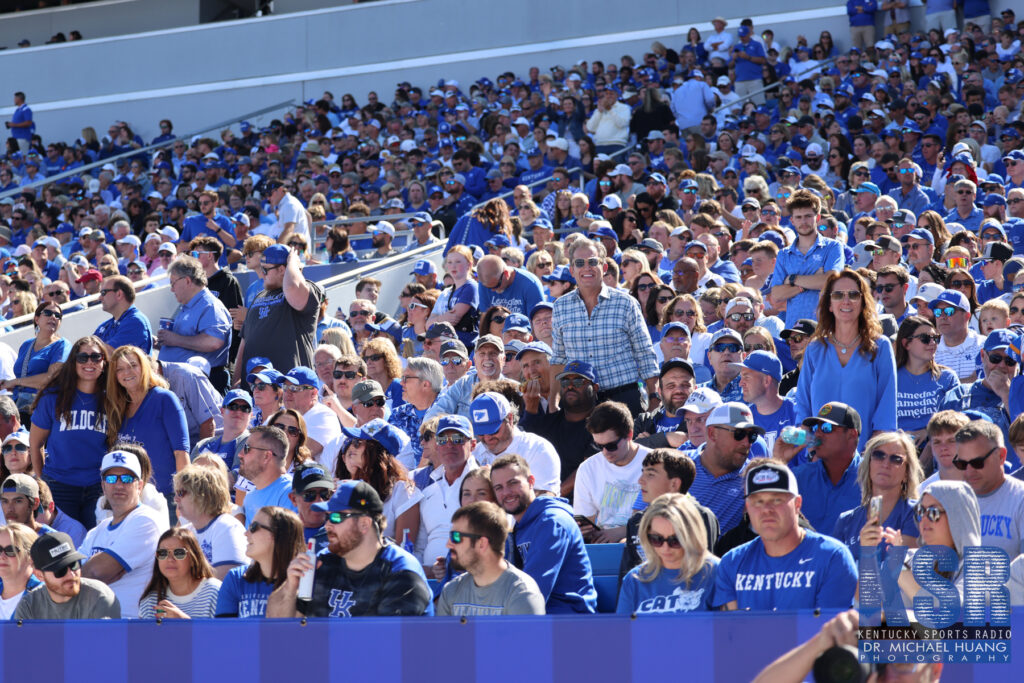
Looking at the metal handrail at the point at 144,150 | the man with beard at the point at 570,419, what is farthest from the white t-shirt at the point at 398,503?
the metal handrail at the point at 144,150

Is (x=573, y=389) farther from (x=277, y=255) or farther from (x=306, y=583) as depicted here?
(x=306, y=583)

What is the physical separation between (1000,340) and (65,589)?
479 cm

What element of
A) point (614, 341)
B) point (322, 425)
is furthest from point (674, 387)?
point (322, 425)

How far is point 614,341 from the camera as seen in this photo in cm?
795

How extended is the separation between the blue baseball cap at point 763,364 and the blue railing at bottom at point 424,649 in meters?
2.94

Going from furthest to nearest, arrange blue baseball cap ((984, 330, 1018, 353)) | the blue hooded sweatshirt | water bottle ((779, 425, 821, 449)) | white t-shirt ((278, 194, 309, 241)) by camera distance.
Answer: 1. white t-shirt ((278, 194, 309, 241))
2. blue baseball cap ((984, 330, 1018, 353))
3. water bottle ((779, 425, 821, 449))
4. the blue hooded sweatshirt

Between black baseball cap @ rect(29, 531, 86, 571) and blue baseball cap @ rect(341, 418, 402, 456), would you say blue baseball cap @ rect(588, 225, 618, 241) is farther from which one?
black baseball cap @ rect(29, 531, 86, 571)

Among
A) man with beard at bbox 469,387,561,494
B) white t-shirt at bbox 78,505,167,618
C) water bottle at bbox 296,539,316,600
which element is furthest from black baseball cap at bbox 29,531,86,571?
man with beard at bbox 469,387,561,494

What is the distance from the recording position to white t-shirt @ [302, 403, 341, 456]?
7.46 meters

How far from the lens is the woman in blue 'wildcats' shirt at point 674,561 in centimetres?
466

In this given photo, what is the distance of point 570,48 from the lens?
21.9m

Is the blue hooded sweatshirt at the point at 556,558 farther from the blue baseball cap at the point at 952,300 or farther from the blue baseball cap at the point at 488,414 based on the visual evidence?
the blue baseball cap at the point at 952,300

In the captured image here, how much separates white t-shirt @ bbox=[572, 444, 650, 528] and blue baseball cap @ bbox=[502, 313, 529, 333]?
233 cm

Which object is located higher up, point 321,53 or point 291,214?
point 321,53
